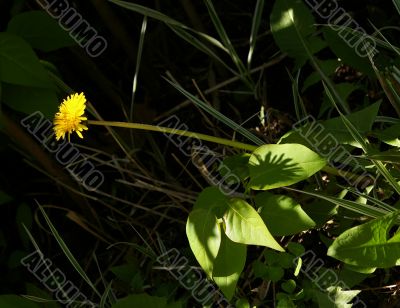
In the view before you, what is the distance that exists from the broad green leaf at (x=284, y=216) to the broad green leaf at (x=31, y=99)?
41 cm

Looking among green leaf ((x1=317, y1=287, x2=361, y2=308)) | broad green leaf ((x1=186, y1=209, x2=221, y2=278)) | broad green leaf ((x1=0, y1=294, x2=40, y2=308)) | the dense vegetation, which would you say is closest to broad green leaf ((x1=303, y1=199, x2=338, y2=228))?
the dense vegetation

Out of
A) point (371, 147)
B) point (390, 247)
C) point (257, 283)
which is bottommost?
point (257, 283)

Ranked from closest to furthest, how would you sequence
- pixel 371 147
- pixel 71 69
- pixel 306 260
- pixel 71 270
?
1. pixel 371 147
2. pixel 306 260
3. pixel 71 270
4. pixel 71 69

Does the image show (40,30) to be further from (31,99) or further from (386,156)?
(386,156)

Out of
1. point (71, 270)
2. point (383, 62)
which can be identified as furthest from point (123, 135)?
point (383, 62)

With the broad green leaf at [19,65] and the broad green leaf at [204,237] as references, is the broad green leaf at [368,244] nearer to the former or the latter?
the broad green leaf at [204,237]

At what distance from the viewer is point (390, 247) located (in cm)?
75

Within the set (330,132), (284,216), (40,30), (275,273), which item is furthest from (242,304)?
(40,30)

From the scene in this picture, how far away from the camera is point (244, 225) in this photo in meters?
0.75

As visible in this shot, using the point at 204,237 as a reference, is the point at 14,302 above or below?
below

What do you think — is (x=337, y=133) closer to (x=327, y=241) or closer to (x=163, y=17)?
(x=327, y=241)

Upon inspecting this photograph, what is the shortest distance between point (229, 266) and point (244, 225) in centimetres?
6

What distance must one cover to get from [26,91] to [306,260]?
57cm

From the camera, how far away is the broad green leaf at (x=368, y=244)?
2.47 feet
